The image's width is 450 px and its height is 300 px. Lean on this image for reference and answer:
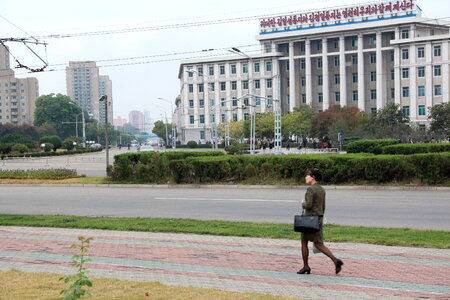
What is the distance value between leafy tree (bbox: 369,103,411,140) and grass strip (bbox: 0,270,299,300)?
51.9 m

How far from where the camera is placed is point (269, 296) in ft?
22.1

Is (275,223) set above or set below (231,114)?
below

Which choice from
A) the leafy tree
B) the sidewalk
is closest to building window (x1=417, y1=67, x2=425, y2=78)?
the leafy tree

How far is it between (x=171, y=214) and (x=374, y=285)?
30.6ft

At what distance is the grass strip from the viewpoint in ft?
22.0

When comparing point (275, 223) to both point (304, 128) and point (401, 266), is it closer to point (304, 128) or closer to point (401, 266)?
point (401, 266)

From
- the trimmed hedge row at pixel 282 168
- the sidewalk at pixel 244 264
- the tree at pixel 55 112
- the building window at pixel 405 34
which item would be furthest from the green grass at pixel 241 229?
the tree at pixel 55 112

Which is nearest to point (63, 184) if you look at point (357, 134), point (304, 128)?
point (357, 134)

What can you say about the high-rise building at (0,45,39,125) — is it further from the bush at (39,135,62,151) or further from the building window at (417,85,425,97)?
the building window at (417,85,425,97)

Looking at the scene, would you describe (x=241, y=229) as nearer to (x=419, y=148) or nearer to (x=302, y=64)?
(x=419, y=148)

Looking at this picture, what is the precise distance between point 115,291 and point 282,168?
17504 millimetres

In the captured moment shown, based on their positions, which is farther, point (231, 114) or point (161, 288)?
point (231, 114)

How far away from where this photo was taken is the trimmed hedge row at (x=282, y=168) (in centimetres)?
2178

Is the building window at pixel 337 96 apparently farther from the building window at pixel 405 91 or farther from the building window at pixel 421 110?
the building window at pixel 421 110
